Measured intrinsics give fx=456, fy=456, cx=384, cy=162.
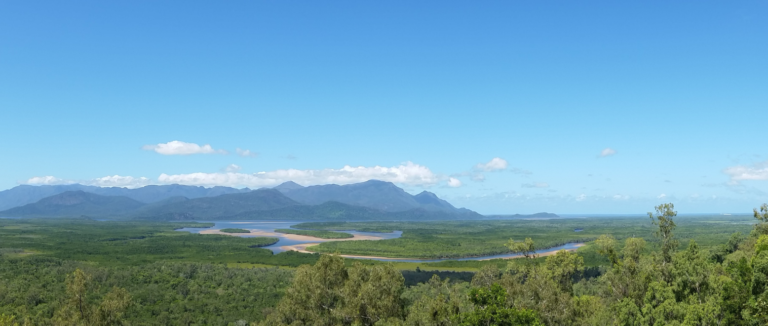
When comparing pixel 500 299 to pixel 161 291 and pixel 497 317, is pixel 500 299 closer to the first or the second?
pixel 497 317

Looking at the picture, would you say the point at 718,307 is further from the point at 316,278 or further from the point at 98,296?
the point at 98,296

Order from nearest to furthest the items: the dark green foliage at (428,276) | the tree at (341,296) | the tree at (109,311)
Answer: the tree at (341,296), the tree at (109,311), the dark green foliage at (428,276)

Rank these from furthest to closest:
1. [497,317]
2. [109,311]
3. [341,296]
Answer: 1. [109,311]
2. [341,296]
3. [497,317]

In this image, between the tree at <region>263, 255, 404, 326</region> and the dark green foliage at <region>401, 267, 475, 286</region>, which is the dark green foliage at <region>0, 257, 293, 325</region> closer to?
the dark green foliage at <region>401, 267, 475, 286</region>

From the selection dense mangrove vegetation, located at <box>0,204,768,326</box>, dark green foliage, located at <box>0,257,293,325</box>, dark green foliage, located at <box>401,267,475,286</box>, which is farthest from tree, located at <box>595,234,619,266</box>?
dark green foliage, located at <box>401,267,475,286</box>

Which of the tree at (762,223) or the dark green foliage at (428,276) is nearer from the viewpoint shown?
the tree at (762,223)

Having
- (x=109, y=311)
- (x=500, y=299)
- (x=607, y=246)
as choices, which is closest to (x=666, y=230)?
(x=607, y=246)

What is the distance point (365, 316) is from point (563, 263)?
20562 mm

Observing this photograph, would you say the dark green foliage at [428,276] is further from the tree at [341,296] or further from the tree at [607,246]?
the tree at [341,296]

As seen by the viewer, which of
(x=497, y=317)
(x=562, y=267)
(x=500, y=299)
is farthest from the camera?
(x=562, y=267)

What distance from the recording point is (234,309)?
57.6 metres

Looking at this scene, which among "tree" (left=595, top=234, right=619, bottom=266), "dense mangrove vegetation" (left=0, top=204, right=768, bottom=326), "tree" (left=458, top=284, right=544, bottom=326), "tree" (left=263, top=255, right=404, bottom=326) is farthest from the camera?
"tree" (left=595, top=234, right=619, bottom=266)

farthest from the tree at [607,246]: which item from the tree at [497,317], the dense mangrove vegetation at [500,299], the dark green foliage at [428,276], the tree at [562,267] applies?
the dark green foliage at [428,276]

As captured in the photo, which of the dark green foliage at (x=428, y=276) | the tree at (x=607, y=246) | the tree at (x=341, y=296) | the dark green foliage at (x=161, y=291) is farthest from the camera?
the dark green foliage at (x=428, y=276)
